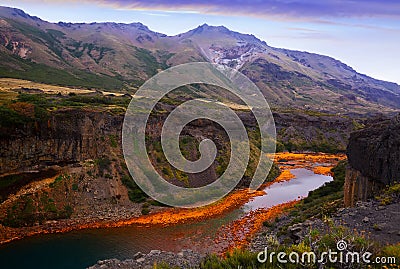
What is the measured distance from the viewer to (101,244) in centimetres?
3297

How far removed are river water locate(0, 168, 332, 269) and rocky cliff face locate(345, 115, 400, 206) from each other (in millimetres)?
12827

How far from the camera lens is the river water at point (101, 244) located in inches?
1171

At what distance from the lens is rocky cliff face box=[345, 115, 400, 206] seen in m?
26.5

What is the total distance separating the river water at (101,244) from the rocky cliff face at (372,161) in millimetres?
12827

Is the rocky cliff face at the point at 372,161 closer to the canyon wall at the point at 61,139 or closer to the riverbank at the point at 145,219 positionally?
the riverbank at the point at 145,219

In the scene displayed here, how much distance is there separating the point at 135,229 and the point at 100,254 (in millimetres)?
6225

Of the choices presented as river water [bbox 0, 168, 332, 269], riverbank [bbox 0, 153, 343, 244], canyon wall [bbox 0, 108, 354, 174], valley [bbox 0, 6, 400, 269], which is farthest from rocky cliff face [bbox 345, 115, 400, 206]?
canyon wall [bbox 0, 108, 354, 174]

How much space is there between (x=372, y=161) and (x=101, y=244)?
22629 mm

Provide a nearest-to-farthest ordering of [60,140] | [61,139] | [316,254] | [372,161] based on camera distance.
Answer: [316,254], [372,161], [60,140], [61,139]

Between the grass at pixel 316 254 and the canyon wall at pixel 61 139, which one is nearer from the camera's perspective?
the grass at pixel 316 254

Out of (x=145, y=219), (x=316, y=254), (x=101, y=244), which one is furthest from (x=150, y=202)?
(x=316, y=254)

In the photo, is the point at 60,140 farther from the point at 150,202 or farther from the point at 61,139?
the point at 150,202

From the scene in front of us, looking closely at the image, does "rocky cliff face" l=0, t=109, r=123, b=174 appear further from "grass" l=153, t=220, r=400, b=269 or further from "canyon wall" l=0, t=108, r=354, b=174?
"grass" l=153, t=220, r=400, b=269

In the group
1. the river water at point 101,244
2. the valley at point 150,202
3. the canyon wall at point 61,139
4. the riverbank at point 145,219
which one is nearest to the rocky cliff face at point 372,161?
the valley at point 150,202
